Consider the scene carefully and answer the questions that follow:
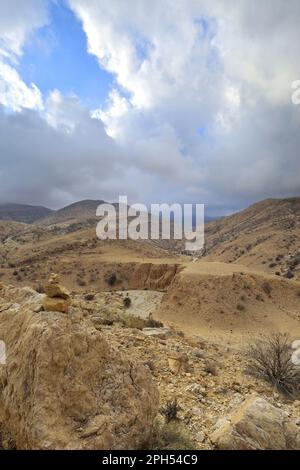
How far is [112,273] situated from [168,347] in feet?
77.2

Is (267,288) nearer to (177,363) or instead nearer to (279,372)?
(279,372)

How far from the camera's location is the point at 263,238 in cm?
5903

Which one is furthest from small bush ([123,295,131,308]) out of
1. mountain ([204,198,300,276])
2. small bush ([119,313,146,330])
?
mountain ([204,198,300,276])

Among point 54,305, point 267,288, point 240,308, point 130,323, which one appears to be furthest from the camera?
point 267,288

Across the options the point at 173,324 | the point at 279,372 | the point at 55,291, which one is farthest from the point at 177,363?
the point at 173,324

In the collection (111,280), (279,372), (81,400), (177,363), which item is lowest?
(279,372)

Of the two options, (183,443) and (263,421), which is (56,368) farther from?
(263,421)

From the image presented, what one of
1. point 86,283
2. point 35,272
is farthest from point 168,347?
point 35,272

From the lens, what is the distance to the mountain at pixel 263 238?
4628 centimetres

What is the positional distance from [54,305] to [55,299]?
112 mm

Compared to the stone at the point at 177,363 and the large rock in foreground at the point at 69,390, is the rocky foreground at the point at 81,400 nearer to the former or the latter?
the large rock in foreground at the point at 69,390

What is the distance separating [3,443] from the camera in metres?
4.04

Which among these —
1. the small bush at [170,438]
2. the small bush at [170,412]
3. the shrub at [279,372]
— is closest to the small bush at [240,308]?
the shrub at [279,372]

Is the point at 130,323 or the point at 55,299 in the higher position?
the point at 55,299
